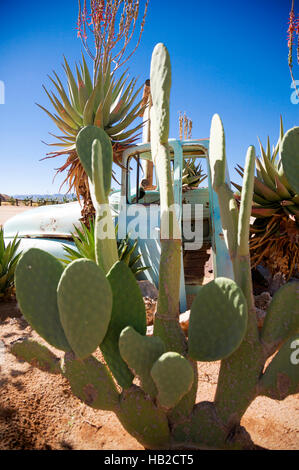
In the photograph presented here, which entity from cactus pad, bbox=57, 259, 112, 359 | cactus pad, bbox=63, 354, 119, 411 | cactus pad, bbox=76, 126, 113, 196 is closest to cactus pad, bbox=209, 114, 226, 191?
cactus pad, bbox=76, 126, 113, 196

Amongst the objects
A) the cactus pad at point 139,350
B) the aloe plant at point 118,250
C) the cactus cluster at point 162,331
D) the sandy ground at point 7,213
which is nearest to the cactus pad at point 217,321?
the cactus cluster at point 162,331

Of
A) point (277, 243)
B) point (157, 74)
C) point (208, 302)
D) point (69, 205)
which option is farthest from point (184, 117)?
point (208, 302)

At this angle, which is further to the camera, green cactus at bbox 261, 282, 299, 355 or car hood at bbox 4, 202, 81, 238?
car hood at bbox 4, 202, 81, 238

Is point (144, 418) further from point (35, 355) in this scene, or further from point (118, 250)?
point (118, 250)

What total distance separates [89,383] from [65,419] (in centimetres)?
61

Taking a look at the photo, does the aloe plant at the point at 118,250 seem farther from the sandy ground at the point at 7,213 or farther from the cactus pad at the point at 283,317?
the sandy ground at the point at 7,213

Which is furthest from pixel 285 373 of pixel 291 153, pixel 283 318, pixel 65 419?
pixel 65 419

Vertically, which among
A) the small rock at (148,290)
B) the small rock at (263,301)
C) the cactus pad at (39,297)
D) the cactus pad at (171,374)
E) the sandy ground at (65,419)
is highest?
the cactus pad at (39,297)

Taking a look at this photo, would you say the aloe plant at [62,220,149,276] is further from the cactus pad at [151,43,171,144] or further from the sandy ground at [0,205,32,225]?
the sandy ground at [0,205,32,225]

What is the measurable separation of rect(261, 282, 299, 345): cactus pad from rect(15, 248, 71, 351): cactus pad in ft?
2.78

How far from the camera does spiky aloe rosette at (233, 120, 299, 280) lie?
312 cm

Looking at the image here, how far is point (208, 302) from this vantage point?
120 cm

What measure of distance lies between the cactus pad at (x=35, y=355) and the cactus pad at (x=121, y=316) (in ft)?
0.75

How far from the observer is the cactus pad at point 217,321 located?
1.13 meters
